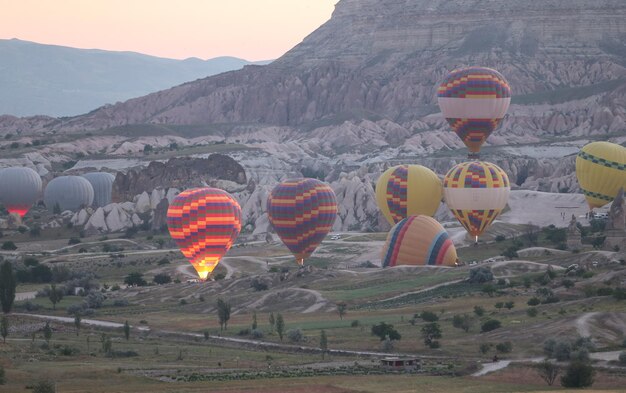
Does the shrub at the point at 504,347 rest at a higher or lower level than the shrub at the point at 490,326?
lower

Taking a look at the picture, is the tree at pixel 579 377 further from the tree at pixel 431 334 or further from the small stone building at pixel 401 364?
the tree at pixel 431 334

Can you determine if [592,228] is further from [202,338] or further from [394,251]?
[202,338]

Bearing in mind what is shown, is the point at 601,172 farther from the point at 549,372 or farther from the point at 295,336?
the point at 549,372

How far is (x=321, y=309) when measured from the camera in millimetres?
88375

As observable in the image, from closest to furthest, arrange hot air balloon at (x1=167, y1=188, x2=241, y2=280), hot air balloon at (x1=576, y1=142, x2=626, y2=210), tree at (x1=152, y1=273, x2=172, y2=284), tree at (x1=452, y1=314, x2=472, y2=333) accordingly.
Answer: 1. tree at (x1=452, y1=314, x2=472, y2=333)
2. hot air balloon at (x1=167, y1=188, x2=241, y2=280)
3. tree at (x1=152, y1=273, x2=172, y2=284)
4. hot air balloon at (x1=576, y1=142, x2=626, y2=210)

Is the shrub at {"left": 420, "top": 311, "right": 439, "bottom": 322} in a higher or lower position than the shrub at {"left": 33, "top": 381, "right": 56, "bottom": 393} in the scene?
lower

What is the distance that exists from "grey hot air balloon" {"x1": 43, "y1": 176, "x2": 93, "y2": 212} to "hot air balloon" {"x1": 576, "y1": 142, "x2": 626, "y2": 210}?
52.7 metres

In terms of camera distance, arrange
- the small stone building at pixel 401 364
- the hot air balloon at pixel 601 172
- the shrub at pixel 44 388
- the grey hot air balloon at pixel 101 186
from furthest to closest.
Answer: the grey hot air balloon at pixel 101 186, the hot air balloon at pixel 601 172, the small stone building at pixel 401 364, the shrub at pixel 44 388

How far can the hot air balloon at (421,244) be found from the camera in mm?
98688

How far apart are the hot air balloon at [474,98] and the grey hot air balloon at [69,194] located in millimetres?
41914

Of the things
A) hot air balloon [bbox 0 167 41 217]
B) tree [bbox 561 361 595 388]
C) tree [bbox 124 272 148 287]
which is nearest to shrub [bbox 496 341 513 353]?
tree [bbox 561 361 595 388]

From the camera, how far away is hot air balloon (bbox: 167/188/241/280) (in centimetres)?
10331

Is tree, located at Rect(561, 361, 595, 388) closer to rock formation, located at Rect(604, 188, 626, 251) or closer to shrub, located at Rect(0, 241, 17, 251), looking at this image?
rock formation, located at Rect(604, 188, 626, 251)

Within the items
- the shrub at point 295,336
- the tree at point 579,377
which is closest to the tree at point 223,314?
the shrub at point 295,336
